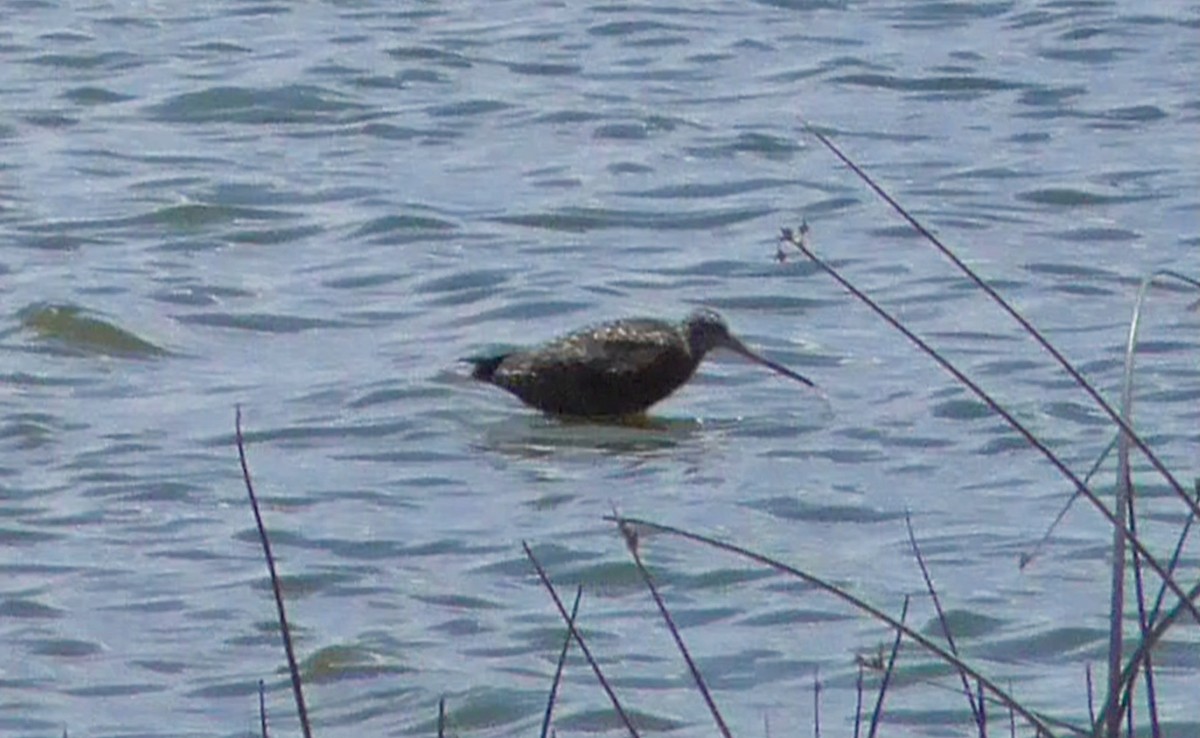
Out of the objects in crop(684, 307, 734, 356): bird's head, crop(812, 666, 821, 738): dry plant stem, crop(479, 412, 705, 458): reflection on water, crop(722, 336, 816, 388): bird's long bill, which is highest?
crop(812, 666, 821, 738): dry plant stem

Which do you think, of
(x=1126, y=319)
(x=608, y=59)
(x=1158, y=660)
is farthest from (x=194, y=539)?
(x=608, y=59)

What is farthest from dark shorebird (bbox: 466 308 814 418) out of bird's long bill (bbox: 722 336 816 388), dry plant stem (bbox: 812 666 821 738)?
dry plant stem (bbox: 812 666 821 738)

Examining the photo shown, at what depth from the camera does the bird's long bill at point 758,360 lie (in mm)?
10625

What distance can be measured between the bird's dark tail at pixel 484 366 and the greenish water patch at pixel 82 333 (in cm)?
105

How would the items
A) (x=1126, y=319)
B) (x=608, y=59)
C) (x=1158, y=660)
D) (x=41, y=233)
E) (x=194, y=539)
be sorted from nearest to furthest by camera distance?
(x=1158, y=660) → (x=194, y=539) → (x=1126, y=319) → (x=41, y=233) → (x=608, y=59)

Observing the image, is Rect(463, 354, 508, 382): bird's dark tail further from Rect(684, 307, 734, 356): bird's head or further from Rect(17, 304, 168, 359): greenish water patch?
Rect(17, 304, 168, 359): greenish water patch

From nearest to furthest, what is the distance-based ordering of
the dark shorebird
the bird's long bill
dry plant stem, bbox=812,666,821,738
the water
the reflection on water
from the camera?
dry plant stem, bbox=812,666,821,738
the water
the reflection on water
the dark shorebird
the bird's long bill

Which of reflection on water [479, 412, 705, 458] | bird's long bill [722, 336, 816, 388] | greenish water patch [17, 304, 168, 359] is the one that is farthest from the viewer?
greenish water patch [17, 304, 168, 359]

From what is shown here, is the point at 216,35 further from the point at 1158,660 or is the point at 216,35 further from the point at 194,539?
the point at 1158,660

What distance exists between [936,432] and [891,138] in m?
3.98

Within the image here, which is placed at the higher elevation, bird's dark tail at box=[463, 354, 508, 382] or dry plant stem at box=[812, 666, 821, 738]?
dry plant stem at box=[812, 666, 821, 738]

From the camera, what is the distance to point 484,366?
1048 cm

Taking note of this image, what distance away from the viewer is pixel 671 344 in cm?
1048

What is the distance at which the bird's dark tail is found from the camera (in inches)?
413
